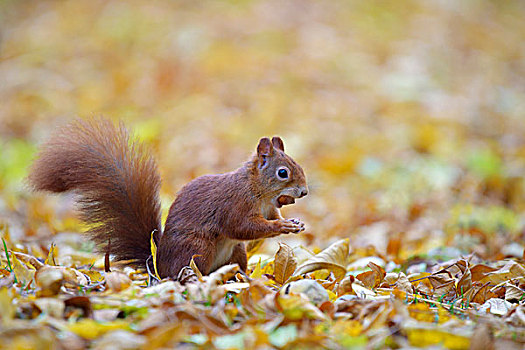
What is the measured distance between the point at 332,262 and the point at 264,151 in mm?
623

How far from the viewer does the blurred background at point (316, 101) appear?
4656 mm

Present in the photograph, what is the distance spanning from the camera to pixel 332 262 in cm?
262

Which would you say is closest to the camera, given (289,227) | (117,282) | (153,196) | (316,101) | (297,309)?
(297,309)

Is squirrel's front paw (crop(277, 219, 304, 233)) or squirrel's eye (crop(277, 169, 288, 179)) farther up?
squirrel's eye (crop(277, 169, 288, 179))

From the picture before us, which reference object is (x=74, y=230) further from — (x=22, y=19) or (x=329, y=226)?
(x=22, y=19)

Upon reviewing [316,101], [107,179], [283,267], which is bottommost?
[283,267]

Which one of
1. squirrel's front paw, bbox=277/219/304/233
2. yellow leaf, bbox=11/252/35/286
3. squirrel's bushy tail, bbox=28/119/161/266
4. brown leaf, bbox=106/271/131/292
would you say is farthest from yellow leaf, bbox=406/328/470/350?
yellow leaf, bbox=11/252/35/286

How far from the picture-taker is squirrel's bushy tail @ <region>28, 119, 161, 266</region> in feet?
7.97

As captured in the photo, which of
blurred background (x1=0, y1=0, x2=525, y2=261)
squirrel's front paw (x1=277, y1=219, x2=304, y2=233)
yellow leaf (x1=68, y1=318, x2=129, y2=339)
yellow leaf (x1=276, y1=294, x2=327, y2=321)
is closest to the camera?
yellow leaf (x1=68, y1=318, x2=129, y2=339)

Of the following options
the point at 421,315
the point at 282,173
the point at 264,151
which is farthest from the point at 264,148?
the point at 421,315

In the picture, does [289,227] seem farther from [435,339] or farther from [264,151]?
[435,339]

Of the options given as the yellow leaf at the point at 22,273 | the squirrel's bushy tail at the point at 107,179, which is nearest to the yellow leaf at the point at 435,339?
the squirrel's bushy tail at the point at 107,179

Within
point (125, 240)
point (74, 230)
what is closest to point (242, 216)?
point (125, 240)

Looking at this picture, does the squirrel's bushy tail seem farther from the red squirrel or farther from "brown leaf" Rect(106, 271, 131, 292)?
"brown leaf" Rect(106, 271, 131, 292)
